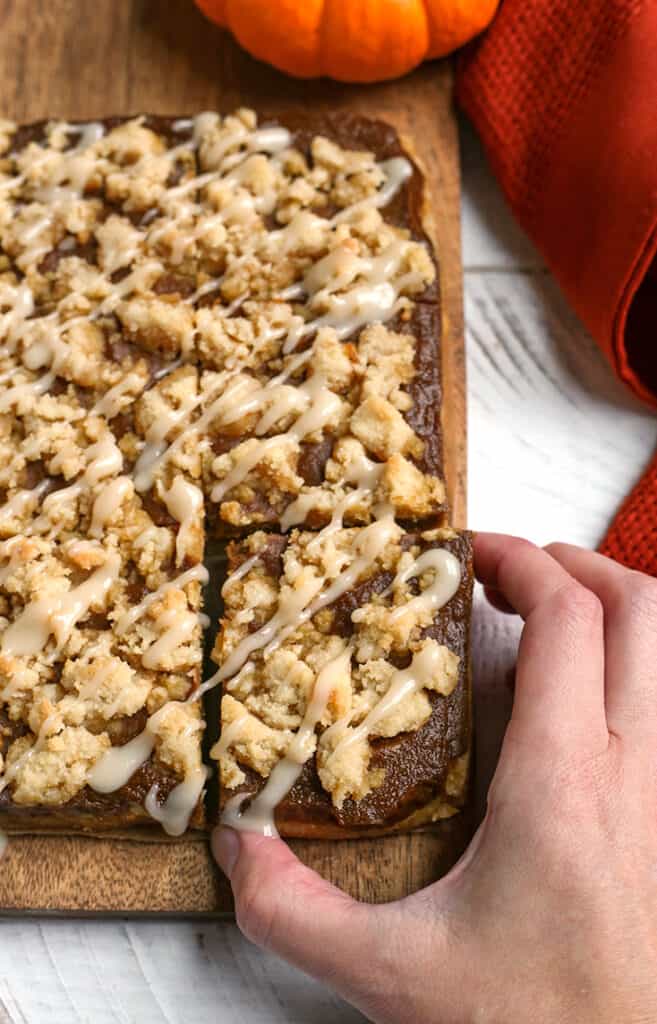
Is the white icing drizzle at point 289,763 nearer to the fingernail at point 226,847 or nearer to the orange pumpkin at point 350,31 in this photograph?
the fingernail at point 226,847

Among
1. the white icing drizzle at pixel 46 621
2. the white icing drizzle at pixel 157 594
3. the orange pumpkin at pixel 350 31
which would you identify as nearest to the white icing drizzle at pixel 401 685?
the white icing drizzle at pixel 157 594

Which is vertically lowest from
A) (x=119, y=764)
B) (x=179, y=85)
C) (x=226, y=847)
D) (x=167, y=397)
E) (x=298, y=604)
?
(x=226, y=847)

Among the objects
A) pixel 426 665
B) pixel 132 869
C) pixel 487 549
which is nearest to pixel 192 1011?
pixel 132 869

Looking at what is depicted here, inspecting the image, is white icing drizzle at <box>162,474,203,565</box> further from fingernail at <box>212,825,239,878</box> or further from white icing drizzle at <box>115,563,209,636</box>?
fingernail at <box>212,825,239,878</box>

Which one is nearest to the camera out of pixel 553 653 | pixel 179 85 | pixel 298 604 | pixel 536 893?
pixel 536 893

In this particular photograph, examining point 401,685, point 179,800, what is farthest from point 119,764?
point 401,685

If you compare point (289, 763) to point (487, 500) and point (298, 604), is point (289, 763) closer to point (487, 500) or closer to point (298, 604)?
point (298, 604)
